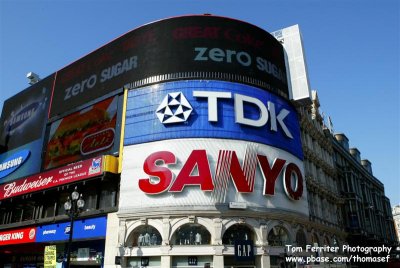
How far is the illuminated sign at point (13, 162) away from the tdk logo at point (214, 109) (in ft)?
72.0

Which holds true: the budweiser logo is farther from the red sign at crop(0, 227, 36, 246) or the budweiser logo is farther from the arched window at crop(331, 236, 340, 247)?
the arched window at crop(331, 236, 340, 247)

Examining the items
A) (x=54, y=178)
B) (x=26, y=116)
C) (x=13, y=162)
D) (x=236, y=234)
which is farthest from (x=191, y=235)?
(x=26, y=116)

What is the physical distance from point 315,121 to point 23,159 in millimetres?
39513

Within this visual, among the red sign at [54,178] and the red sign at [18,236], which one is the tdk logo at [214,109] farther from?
the red sign at [18,236]

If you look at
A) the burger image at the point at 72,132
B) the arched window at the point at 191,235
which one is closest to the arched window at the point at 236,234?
the arched window at the point at 191,235

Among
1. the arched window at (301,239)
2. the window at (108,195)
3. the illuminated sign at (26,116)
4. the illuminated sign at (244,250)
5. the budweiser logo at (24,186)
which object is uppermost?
the illuminated sign at (26,116)

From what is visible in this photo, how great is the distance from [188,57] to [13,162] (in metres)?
28.0

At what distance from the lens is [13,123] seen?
50281 millimetres

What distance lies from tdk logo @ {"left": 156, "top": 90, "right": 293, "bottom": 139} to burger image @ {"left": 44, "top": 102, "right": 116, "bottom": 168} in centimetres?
651

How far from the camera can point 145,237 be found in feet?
99.6

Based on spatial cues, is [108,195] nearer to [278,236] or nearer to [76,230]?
[76,230]

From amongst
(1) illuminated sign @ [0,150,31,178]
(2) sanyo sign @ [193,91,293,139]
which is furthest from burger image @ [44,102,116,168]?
(2) sanyo sign @ [193,91,293,139]

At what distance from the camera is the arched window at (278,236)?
103 ft

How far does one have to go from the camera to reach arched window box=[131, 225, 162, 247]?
2995 centimetres
